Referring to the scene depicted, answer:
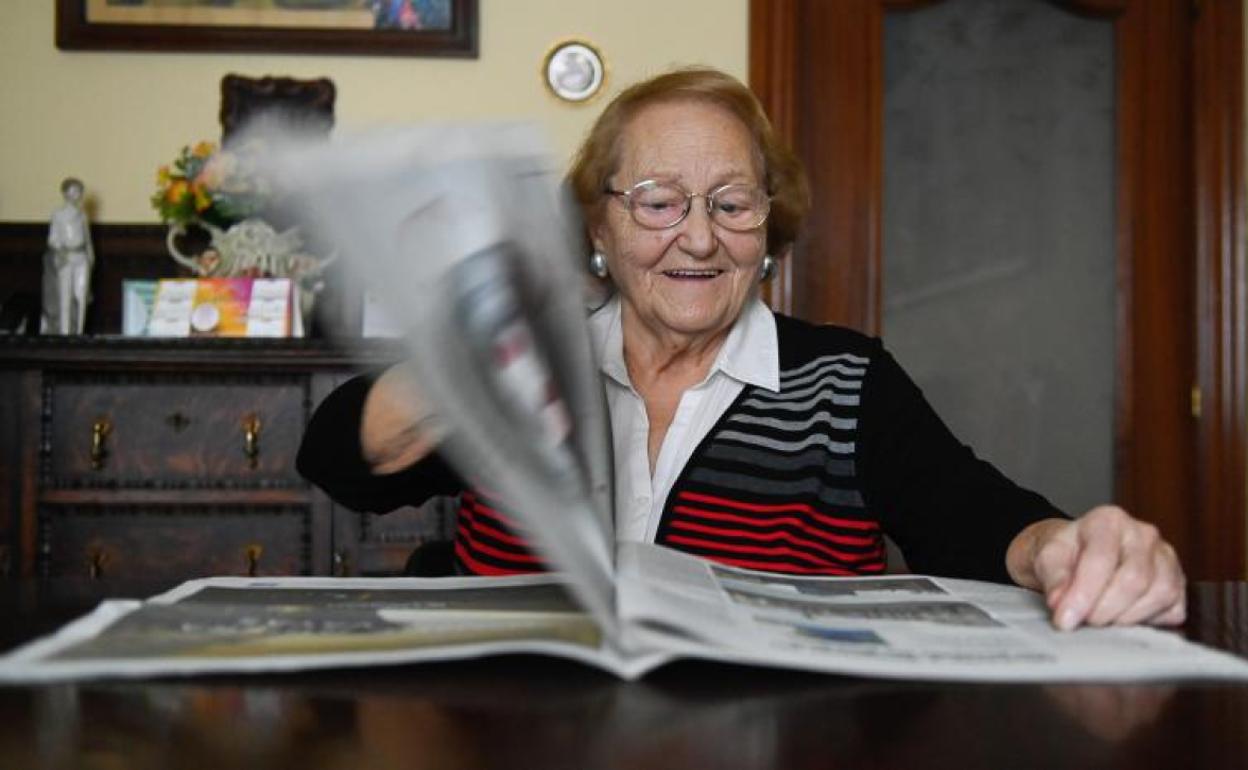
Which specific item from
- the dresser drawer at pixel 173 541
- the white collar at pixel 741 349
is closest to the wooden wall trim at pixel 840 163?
the dresser drawer at pixel 173 541

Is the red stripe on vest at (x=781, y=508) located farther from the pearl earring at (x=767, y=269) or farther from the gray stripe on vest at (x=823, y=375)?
the pearl earring at (x=767, y=269)

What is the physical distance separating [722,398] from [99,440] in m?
1.33

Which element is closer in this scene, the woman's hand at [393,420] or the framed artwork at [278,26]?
the woman's hand at [393,420]

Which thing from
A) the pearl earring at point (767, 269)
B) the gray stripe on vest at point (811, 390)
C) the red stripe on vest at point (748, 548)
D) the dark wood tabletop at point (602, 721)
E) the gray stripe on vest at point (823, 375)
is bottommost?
the red stripe on vest at point (748, 548)

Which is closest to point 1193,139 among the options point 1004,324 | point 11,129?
point 1004,324

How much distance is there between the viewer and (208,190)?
8.17 ft

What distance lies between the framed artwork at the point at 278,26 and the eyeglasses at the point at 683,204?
146cm

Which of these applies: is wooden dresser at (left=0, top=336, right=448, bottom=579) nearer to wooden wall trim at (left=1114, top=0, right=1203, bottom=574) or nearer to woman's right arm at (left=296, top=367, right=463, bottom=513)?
woman's right arm at (left=296, top=367, right=463, bottom=513)

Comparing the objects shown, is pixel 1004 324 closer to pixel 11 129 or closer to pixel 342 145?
pixel 11 129

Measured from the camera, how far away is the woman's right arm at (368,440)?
107 cm

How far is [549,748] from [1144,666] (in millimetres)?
348

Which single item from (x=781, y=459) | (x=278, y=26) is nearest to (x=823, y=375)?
(x=781, y=459)

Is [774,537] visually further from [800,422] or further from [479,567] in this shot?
[479,567]

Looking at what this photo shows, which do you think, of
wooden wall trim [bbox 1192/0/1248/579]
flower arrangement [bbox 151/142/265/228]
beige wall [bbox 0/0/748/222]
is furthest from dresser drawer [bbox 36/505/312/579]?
A: wooden wall trim [bbox 1192/0/1248/579]
